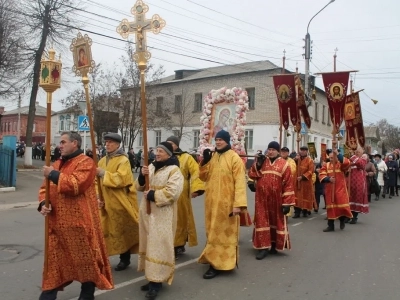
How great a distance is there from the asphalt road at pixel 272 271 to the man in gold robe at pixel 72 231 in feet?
2.27

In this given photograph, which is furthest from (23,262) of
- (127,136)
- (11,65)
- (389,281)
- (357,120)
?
(127,136)

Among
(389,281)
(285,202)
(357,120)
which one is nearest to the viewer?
(389,281)

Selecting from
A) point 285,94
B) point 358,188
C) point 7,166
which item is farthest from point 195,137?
point 285,94

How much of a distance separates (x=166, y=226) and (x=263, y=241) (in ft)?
8.09

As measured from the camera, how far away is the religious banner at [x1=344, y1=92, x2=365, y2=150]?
13.3 meters

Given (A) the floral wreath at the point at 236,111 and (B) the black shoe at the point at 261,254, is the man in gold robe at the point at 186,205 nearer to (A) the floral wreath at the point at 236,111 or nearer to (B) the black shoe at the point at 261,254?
(B) the black shoe at the point at 261,254

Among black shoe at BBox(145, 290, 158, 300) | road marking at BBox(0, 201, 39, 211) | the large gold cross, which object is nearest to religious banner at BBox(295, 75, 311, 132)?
the large gold cross

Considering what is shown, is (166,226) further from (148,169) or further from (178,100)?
(178,100)

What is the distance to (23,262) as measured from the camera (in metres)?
6.32

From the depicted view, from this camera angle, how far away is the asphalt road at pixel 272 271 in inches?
202

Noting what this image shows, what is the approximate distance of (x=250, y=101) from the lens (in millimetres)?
35031

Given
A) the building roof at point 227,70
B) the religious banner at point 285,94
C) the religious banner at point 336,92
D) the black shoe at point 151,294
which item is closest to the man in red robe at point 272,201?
the black shoe at point 151,294

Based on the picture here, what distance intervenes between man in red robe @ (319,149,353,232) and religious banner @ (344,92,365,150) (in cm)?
374

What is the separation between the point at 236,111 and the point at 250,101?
2404 centimetres
